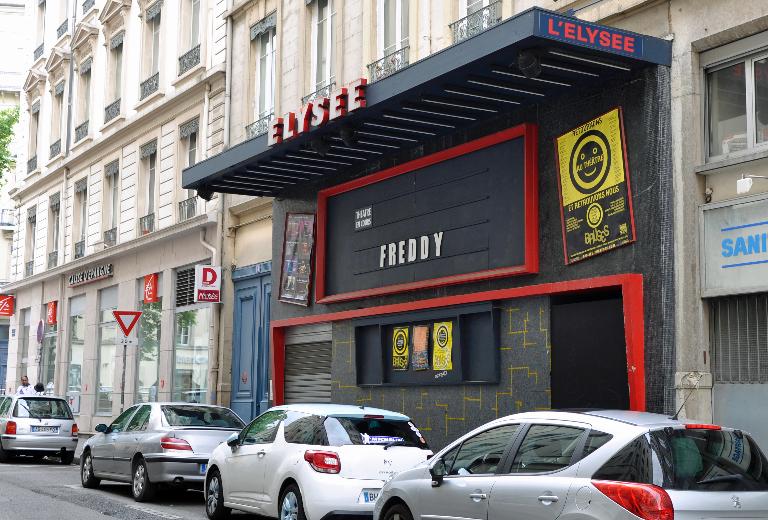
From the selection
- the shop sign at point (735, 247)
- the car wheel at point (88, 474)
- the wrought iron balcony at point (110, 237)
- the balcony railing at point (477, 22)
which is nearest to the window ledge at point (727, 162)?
the shop sign at point (735, 247)

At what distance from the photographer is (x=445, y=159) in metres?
16.9

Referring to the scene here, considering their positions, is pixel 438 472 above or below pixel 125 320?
below

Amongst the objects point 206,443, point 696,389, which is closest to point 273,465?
point 206,443

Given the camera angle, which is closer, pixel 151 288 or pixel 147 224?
pixel 151 288

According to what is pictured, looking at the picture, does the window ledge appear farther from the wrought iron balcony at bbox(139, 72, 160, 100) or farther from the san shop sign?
the wrought iron balcony at bbox(139, 72, 160, 100)

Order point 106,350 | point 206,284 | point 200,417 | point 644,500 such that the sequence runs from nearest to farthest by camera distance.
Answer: point 644,500 < point 200,417 < point 206,284 < point 106,350

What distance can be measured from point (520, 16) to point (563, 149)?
9.48 feet

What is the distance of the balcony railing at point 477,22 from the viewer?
16297 millimetres

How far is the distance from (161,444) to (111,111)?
62.6 ft

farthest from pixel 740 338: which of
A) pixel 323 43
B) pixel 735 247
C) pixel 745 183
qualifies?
pixel 323 43

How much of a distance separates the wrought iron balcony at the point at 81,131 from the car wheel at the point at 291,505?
2479 centimetres

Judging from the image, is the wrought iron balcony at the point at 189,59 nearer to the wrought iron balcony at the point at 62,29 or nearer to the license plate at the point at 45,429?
the license plate at the point at 45,429

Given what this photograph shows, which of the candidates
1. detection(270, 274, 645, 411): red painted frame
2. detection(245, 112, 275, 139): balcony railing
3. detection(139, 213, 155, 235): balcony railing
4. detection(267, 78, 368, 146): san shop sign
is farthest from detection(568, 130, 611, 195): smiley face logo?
detection(139, 213, 155, 235): balcony railing

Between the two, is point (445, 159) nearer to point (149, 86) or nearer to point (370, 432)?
point (370, 432)
